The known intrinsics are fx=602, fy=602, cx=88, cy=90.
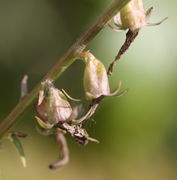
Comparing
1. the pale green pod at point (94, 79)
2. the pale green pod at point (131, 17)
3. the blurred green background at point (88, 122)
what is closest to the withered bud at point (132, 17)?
the pale green pod at point (131, 17)

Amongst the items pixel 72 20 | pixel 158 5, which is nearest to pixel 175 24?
pixel 158 5

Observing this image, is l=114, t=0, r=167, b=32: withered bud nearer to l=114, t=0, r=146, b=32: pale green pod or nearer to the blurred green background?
l=114, t=0, r=146, b=32: pale green pod

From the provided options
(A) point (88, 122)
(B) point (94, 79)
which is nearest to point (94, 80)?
(B) point (94, 79)

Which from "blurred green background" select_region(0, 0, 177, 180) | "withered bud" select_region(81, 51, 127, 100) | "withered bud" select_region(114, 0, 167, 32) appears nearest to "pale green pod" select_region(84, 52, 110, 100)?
"withered bud" select_region(81, 51, 127, 100)

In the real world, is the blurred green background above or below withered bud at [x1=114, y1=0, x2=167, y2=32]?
below

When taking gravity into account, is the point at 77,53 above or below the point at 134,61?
above

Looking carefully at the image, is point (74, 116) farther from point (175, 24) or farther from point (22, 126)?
point (22, 126)
